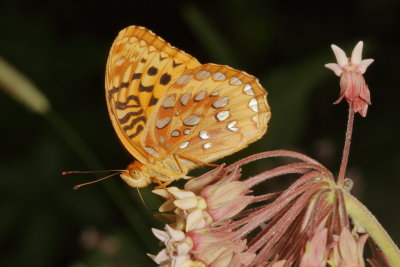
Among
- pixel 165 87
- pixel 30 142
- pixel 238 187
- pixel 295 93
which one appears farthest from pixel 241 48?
pixel 238 187

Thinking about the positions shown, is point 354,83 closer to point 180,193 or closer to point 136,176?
point 180,193

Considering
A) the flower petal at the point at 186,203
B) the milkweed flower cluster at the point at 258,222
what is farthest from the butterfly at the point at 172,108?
the flower petal at the point at 186,203

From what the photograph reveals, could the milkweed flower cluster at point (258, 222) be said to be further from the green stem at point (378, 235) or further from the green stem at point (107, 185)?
the green stem at point (107, 185)

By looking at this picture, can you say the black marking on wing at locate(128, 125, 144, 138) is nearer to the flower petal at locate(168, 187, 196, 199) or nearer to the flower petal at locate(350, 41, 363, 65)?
the flower petal at locate(168, 187, 196, 199)

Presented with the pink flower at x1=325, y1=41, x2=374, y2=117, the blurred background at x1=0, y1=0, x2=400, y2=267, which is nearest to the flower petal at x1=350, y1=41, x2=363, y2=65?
the pink flower at x1=325, y1=41, x2=374, y2=117

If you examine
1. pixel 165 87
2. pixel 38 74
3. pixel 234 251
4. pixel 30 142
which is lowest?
pixel 234 251

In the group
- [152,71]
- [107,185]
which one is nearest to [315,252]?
[152,71]

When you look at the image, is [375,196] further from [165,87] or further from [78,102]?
[165,87]
